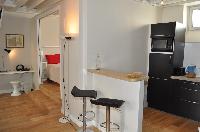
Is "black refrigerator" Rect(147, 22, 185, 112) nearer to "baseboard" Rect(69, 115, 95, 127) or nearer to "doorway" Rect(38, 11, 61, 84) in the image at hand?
"baseboard" Rect(69, 115, 95, 127)

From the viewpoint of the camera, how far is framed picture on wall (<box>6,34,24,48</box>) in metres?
6.21

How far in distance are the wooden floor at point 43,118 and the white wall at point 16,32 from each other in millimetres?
1419

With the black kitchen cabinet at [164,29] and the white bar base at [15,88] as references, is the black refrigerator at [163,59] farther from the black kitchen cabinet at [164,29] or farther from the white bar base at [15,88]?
the white bar base at [15,88]

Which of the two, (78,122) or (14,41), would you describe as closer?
(78,122)

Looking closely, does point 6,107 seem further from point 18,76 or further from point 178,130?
point 178,130

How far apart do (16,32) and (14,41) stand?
318 mm

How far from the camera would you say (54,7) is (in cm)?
470

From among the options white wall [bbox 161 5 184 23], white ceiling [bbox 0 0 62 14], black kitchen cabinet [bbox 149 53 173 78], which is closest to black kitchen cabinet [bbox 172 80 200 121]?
black kitchen cabinet [bbox 149 53 173 78]

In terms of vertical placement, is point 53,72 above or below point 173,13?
below

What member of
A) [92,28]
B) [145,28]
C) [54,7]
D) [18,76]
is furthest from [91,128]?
[18,76]

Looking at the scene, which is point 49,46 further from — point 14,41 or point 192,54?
point 192,54

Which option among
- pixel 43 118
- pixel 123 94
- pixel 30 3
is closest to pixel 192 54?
pixel 123 94

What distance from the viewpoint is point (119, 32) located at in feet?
13.0

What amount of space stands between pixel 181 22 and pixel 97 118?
307cm
